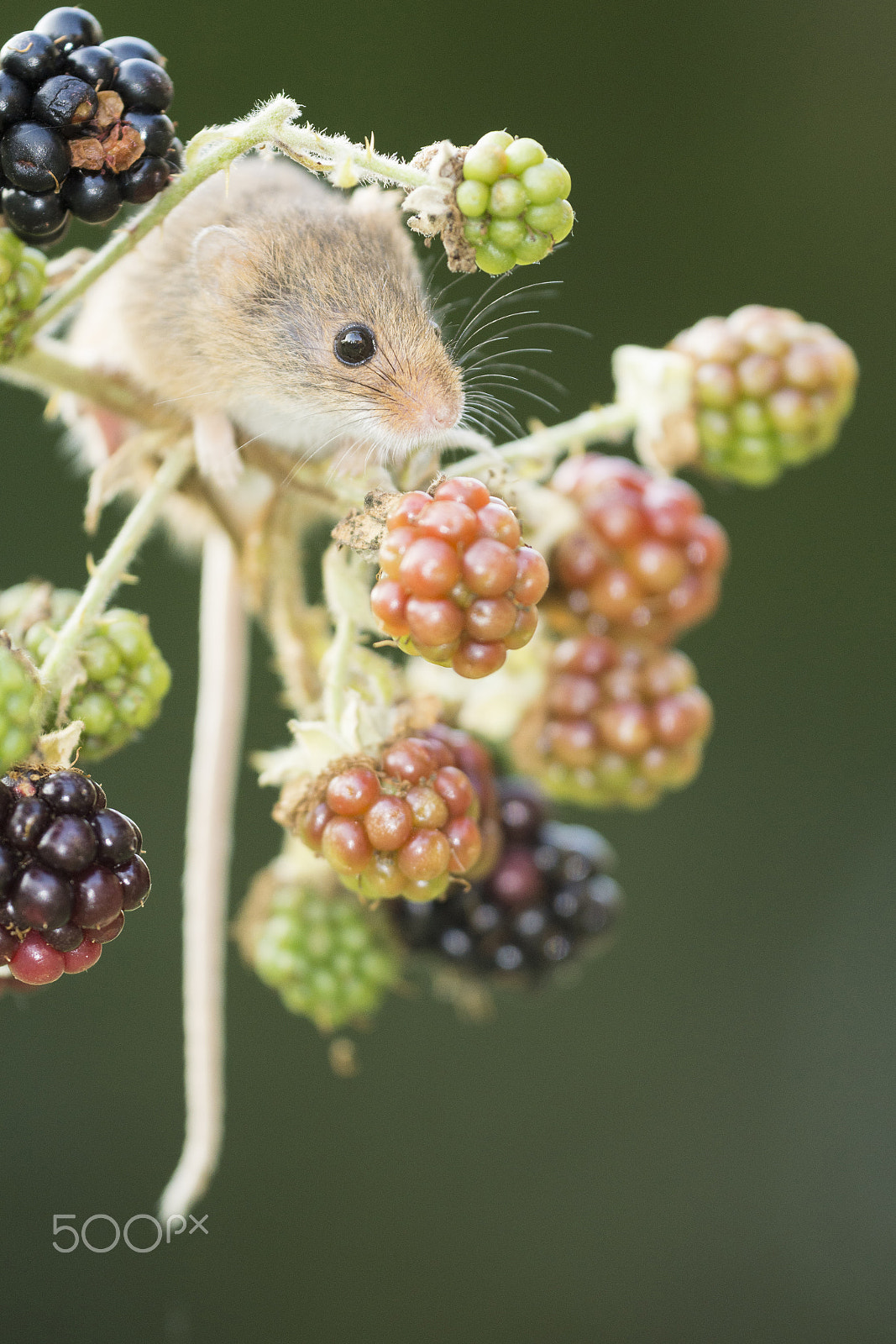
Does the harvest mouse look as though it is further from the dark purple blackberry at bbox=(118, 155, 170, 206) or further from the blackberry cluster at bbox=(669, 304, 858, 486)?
the blackberry cluster at bbox=(669, 304, 858, 486)

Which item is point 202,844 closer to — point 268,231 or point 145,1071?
point 268,231

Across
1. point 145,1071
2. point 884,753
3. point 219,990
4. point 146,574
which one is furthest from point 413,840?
point 884,753

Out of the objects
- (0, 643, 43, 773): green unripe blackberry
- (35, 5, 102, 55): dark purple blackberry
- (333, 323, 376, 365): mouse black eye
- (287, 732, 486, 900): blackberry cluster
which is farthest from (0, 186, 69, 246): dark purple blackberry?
(287, 732, 486, 900): blackberry cluster

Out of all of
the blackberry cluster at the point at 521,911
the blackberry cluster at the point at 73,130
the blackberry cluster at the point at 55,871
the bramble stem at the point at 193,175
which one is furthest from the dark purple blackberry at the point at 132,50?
the blackberry cluster at the point at 521,911

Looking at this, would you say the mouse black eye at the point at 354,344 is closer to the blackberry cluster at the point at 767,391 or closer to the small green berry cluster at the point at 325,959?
the blackberry cluster at the point at 767,391

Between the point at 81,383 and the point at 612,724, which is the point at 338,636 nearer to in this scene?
the point at 81,383

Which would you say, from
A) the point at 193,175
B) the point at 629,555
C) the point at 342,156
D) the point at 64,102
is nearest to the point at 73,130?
the point at 64,102
